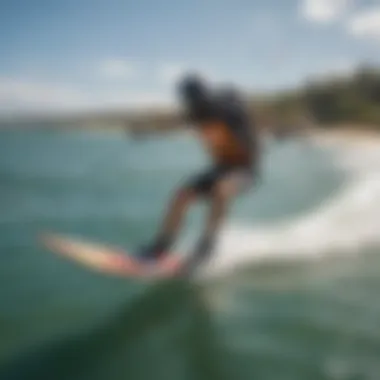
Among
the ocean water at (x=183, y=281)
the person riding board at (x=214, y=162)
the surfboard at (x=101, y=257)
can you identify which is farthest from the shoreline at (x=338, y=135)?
the surfboard at (x=101, y=257)

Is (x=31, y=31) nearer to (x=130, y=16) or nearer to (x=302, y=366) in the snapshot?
(x=130, y=16)

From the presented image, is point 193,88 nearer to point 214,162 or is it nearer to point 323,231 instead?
point 214,162

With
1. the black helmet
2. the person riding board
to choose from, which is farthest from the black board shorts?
the black helmet

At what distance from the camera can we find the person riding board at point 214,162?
57.8 inches

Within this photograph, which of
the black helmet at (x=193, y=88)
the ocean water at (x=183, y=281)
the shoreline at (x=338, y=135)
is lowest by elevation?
the ocean water at (x=183, y=281)

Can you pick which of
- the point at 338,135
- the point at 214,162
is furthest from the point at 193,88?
the point at 338,135

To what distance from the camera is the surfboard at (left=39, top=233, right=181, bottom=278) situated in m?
1.46

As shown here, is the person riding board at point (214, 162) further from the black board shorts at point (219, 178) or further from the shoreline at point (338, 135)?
the shoreline at point (338, 135)

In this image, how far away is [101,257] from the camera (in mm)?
1468

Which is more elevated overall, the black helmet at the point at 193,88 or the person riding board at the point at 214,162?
the black helmet at the point at 193,88

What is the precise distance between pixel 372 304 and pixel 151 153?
54 centimetres

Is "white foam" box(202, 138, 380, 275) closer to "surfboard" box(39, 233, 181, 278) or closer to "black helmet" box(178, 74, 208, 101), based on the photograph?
"surfboard" box(39, 233, 181, 278)

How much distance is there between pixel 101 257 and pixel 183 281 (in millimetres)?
170

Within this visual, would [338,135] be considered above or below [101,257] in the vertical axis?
above
